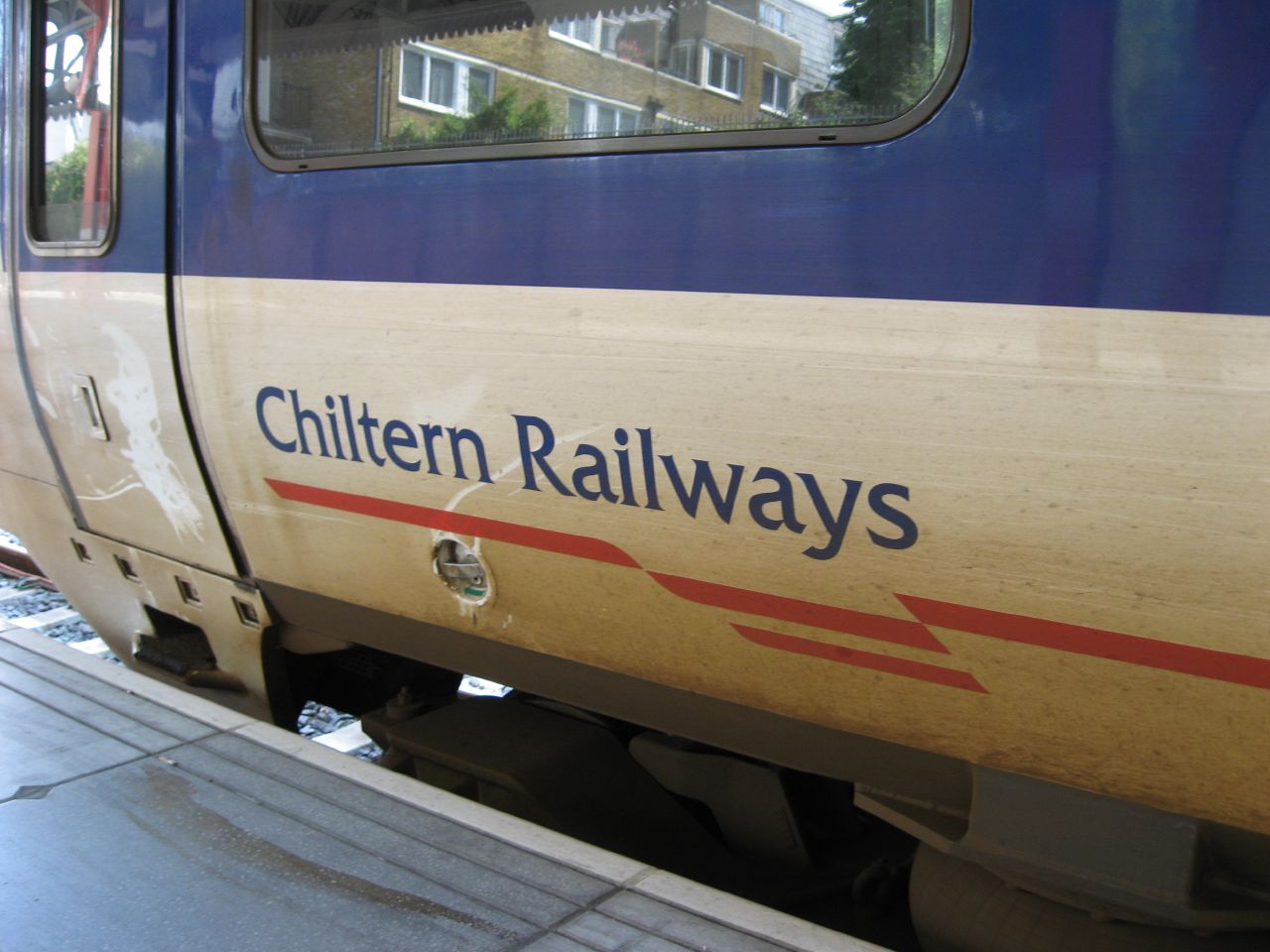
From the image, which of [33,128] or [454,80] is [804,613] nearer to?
[454,80]

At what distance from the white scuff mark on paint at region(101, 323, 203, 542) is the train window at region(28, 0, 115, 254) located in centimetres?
32

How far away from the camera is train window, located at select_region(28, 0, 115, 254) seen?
10.6ft

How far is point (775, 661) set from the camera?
2246 mm

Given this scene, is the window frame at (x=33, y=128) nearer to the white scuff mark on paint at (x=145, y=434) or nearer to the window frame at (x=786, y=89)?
the white scuff mark on paint at (x=145, y=434)

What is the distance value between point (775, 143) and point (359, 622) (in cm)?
165

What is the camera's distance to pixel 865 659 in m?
2.12

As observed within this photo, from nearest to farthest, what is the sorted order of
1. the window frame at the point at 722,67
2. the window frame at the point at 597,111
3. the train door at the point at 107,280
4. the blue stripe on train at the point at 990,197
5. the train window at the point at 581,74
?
the blue stripe on train at the point at 990,197, the train window at the point at 581,74, the window frame at the point at 722,67, the window frame at the point at 597,111, the train door at the point at 107,280

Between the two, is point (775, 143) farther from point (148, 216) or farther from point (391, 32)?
point (148, 216)

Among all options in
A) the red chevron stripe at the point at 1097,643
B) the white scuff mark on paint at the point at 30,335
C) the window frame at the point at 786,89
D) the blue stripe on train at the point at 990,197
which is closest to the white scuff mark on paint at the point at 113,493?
the white scuff mark on paint at the point at 30,335

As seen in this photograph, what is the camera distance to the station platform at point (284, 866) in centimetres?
228

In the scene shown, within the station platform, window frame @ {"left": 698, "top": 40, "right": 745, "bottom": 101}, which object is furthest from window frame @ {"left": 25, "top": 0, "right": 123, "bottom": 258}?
window frame @ {"left": 698, "top": 40, "right": 745, "bottom": 101}

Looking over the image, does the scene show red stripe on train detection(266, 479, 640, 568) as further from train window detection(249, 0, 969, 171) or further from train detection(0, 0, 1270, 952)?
train window detection(249, 0, 969, 171)

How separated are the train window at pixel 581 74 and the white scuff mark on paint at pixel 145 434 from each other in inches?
29.5

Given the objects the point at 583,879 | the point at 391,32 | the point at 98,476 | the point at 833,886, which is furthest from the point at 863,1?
the point at 98,476
